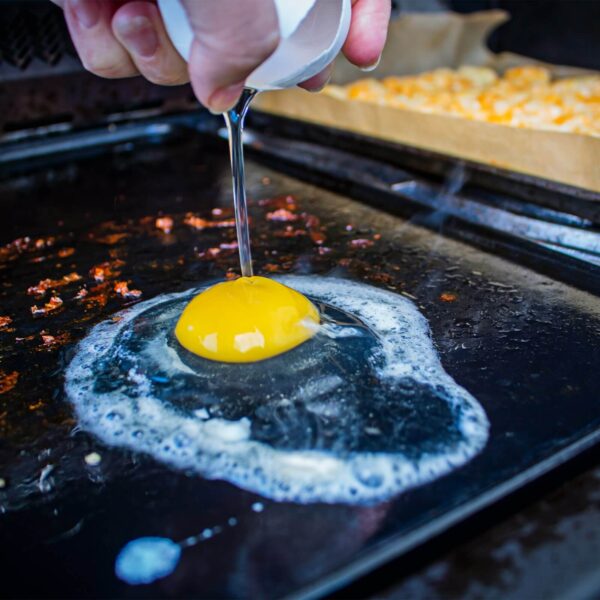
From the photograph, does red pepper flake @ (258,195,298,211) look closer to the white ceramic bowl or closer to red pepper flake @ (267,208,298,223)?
red pepper flake @ (267,208,298,223)

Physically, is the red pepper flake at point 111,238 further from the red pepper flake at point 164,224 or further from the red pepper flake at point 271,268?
the red pepper flake at point 271,268

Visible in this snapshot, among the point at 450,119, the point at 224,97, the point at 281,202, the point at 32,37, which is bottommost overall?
the point at 281,202

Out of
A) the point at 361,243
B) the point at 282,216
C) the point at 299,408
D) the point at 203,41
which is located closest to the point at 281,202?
the point at 282,216

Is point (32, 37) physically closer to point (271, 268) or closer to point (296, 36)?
point (271, 268)

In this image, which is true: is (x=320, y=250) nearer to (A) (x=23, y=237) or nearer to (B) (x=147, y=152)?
(A) (x=23, y=237)

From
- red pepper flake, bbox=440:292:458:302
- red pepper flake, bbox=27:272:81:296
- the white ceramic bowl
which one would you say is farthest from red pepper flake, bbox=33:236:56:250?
red pepper flake, bbox=440:292:458:302

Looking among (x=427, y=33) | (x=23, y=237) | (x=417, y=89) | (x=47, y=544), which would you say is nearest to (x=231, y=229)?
(x=23, y=237)
